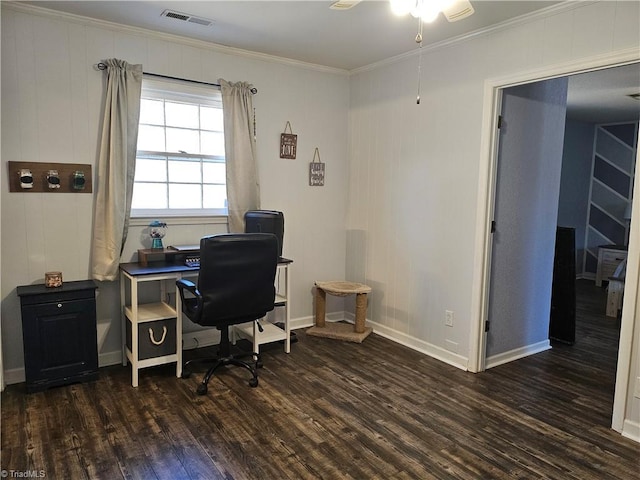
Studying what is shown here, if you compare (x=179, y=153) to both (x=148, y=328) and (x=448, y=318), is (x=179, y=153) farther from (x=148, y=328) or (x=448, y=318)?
(x=448, y=318)

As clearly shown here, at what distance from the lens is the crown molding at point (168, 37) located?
3.00 m

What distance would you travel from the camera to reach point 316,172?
176 inches

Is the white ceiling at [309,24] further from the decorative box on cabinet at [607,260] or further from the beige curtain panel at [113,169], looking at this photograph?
the decorative box on cabinet at [607,260]

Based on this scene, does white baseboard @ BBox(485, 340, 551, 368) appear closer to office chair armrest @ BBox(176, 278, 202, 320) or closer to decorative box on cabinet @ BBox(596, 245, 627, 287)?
office chair armrest @ BBox(176, 278, 202, 320)

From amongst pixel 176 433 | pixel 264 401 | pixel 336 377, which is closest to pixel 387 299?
pixel 336 377

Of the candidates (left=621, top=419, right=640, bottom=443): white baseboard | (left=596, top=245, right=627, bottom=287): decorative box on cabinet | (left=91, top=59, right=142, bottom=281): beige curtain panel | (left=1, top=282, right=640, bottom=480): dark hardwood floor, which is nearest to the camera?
(left=1, top=282, right=640, bottom=480): dark hardwood floor

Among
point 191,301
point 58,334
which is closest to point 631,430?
point 191,301

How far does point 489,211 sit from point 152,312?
8.59ft

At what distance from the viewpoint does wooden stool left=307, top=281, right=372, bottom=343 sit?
4125 millimetres

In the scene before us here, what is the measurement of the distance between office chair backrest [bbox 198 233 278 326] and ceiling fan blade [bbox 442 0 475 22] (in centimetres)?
168

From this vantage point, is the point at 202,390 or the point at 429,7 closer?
the point at 429,7

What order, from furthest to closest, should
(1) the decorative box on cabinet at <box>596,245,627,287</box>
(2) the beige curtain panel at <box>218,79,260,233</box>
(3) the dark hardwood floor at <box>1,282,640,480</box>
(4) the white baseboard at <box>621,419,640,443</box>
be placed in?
(1) the decorative box on cabinet at <box>596,245,627,287</box>
(2) the beige curtain panel at <box>218,79,260,233</box>
(4) the white baseboard at <box>621,419,640,443</box>
(3) the dark hardwood floor at <box>1,282,640,480</box>

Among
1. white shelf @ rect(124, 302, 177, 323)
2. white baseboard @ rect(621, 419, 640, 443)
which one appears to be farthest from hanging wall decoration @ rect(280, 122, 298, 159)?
white baseboard @ rect(621, 419, 640, 443)

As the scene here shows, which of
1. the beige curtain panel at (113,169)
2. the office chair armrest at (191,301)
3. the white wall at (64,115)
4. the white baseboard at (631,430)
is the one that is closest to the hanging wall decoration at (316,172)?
the white wall at (64,115)
